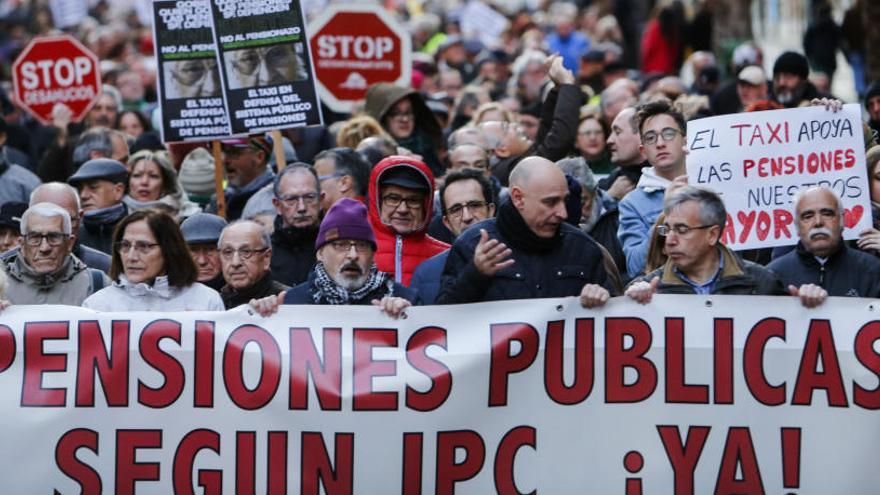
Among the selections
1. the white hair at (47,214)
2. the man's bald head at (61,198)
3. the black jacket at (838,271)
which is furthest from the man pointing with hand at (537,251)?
the man's bald head at (61,198)

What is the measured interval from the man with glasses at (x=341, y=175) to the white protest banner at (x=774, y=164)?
2.08 metres

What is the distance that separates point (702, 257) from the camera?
8.54m

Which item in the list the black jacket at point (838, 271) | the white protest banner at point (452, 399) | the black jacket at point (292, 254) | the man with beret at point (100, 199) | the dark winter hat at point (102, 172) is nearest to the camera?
the white protest banner at point (452, 399)

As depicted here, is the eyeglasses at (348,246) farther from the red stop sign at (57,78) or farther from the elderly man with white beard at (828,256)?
the red stop sign at (57,78)

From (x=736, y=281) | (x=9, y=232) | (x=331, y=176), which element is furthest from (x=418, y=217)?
(x=9, y=232)

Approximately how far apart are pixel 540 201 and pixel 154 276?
1.73m

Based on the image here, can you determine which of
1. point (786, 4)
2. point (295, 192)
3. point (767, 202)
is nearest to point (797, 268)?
point (767, 202)

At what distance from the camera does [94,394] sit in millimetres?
8477

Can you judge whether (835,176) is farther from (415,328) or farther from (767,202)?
(415,328)

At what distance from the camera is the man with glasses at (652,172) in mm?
9984

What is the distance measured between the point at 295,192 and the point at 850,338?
11.2 feet

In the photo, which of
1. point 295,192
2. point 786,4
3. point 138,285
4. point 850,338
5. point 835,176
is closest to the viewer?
point 850,338

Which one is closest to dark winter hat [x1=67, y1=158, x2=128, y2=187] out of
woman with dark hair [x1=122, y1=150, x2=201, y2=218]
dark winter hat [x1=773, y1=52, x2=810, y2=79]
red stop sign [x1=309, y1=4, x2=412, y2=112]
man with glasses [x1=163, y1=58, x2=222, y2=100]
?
woman with dark hair [x1=122, y1=150, x2=201, y2=218]

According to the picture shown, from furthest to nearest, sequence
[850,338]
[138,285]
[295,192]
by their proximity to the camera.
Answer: [295,192], [138,285], [850,338]
